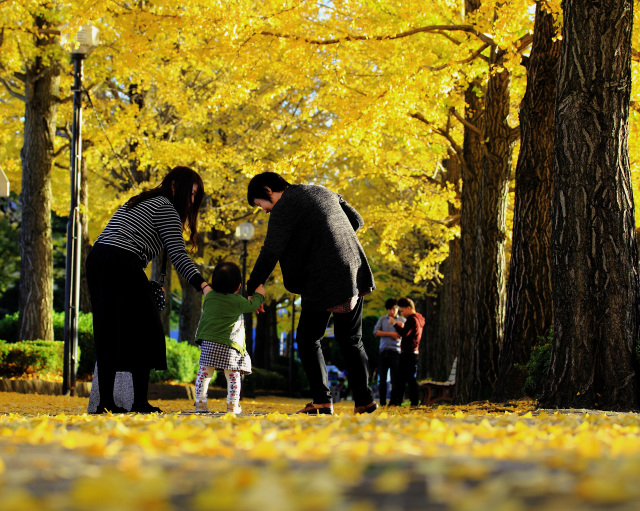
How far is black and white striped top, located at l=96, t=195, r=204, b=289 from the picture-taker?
19.1 ft

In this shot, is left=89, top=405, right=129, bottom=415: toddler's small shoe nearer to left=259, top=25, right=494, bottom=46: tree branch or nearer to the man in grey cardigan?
the man in grey cardigan

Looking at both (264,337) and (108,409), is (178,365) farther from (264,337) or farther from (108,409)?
(264,337)

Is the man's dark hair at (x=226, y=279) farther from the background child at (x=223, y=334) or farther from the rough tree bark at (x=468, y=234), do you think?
the rough tree bark at (x=468, y=234)

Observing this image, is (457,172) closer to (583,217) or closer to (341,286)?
(583,217)

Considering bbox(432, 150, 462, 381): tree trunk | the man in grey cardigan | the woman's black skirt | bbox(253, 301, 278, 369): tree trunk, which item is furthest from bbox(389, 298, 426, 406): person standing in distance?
bbox(253, 301, 278, 369): tree trunk

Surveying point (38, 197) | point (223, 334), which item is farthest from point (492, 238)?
point (38, 197)

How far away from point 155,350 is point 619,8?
15.2 ft

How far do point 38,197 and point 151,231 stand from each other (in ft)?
36.4

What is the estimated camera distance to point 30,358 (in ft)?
46.1

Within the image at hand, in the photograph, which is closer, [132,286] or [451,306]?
[132,286]

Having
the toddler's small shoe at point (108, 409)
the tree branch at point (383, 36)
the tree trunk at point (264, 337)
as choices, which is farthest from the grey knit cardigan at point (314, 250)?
the tree trunk at point (264, 337)

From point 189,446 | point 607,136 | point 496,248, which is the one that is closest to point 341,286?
point 607,136

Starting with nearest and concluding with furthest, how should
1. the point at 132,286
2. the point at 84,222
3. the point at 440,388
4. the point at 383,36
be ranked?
the point at 132,286
the point at 383,36
the point at 440,388
the point at 84,222

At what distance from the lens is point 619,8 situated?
6926mm
